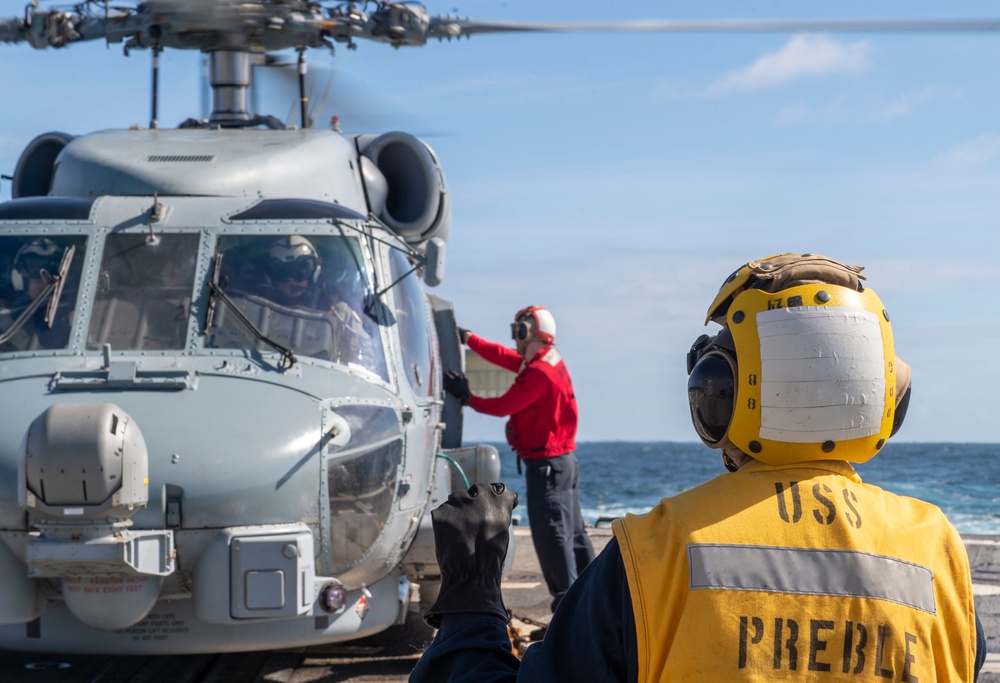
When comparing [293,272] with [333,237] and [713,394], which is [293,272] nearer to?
[333,237]

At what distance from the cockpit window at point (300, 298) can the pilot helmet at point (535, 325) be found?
6.34ft

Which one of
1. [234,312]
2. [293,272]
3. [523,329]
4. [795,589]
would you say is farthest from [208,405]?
[795,589]

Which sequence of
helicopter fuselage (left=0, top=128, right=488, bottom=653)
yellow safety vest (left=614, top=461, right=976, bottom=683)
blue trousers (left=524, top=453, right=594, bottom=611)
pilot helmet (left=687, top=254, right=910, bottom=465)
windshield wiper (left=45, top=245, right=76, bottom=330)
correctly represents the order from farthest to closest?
blue trousers (left=524, top=453, right=594, bottom=611) < windshield wiper (left=45, top=245, right=76, bottom=330) < helicopter fuselage (left=0, top=128, right=488, bottom=653) < pilot helmet (left=687, top=254, right=910, bottom=465) < yellow safety vest (left=614, top=461, right=976, bottom=683)

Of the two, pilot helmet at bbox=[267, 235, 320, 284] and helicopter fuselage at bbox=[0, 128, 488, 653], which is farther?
pilot helmet at bbox=[267, 235, 320, 284]

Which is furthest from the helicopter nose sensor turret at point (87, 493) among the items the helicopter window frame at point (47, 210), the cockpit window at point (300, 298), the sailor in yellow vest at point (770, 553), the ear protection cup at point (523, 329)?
the ear protection cup at point (523, 329)

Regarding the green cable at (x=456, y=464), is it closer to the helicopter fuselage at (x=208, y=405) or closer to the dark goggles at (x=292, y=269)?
the helicopter fuselage at (x=208, y=405)

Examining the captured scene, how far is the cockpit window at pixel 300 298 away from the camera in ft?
18.2

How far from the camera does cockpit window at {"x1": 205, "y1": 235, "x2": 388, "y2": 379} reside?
554cm

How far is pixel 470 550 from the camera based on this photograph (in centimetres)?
209

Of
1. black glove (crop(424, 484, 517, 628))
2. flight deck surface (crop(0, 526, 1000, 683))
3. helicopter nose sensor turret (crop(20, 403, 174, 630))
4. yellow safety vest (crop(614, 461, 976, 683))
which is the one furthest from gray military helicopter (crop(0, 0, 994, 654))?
yellow safety vest (crop(614, 461, 976, 683))

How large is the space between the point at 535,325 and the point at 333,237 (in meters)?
Result: 2.05

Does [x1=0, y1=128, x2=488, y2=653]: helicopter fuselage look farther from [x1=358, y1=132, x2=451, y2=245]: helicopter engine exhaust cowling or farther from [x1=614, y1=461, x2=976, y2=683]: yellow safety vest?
[x1=614, y1=461, x2=976, y2=683]: yellow safety vest

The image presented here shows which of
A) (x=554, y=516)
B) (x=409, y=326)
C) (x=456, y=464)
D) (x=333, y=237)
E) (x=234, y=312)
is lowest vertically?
(x=554, y=516)

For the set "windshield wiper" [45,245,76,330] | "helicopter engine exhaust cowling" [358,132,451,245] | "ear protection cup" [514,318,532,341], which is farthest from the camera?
"ear protection cup" [514,318,532,341]
